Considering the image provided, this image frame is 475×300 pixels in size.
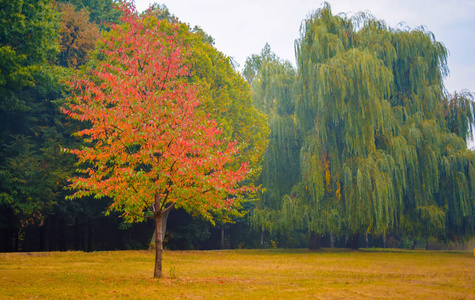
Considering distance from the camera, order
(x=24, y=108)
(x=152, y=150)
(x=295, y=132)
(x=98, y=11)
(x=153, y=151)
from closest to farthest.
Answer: (x=152, y=150)
(x=153, y=151)
(x=24, y=108)
(x=295, y=132)
(x=98, y=11)

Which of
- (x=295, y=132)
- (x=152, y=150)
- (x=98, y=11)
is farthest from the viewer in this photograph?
(x=98, y=11)

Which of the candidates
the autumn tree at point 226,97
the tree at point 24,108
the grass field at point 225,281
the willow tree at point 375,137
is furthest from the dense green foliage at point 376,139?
the tree at point 24,108

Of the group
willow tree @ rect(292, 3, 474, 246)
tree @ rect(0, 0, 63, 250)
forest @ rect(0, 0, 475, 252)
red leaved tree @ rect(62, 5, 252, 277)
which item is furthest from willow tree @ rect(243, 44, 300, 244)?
red leaved tree @ rect(62, 5, 252, 277)

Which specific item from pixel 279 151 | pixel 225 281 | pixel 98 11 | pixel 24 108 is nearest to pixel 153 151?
pixel 225 281

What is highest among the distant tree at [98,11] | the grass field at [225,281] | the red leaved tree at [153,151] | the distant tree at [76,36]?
the distant tree at [98,11]

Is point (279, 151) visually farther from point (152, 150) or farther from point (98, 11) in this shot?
point (98, 11)

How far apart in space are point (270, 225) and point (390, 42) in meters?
14.4

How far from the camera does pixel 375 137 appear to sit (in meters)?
28.1

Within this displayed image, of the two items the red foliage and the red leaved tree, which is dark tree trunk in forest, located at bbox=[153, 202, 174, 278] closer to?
the red leaved tree

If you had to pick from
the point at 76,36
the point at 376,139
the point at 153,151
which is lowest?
the point at 153,151

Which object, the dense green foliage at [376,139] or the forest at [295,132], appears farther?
the dense green foliage at [376,139]

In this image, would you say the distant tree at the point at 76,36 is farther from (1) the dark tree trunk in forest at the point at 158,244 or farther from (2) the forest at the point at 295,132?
(1) the dark tree trunk in forest at the point at 158,244

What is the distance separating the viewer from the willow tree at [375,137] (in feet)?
85.7

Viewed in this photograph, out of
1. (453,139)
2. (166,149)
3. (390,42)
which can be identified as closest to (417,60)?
(390,42)
